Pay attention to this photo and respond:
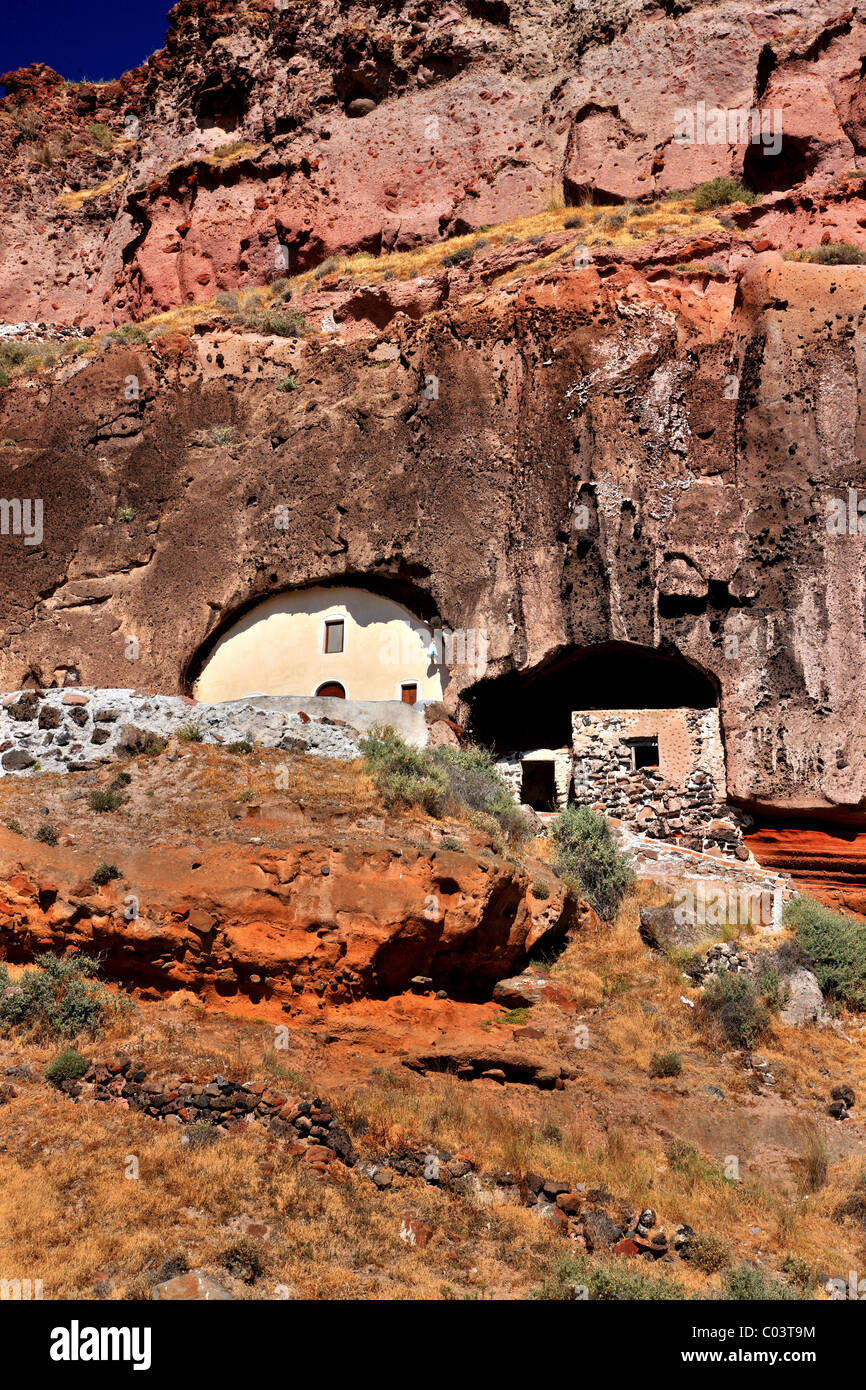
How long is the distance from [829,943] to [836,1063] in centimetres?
209

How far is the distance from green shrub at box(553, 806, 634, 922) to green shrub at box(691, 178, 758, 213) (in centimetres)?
1575

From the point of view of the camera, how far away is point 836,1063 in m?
13.4

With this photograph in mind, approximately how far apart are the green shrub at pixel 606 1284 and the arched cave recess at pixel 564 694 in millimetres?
12419

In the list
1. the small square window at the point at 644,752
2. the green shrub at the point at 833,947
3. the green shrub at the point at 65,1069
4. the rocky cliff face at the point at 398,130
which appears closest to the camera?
the green shrub at the point at 65,1069

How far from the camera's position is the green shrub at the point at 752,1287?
8.34 meters

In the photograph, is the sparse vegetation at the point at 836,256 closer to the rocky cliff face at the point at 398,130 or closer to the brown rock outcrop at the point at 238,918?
the rocky cliff face at the point at 398,130

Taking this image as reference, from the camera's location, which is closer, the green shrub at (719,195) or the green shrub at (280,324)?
the green shrub at (280,324)

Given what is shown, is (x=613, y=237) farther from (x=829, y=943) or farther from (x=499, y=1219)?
(x=499, y=1219)

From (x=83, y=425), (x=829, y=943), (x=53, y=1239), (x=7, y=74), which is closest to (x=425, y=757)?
(x=829, y=943)

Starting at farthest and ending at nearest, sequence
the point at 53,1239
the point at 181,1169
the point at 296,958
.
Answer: the point at 296,958
the point at 181,1169
the point at 53,1239

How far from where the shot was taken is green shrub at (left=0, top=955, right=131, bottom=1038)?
10922 mm

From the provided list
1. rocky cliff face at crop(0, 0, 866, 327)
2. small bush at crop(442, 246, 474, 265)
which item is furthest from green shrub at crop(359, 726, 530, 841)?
rocky cliff face at crop(0, 0, 866, 327)

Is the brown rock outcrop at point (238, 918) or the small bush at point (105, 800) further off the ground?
the small bush at point (105, 800)

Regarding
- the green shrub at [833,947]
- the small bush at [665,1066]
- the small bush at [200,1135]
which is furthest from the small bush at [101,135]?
the small bush at [200,1135]
